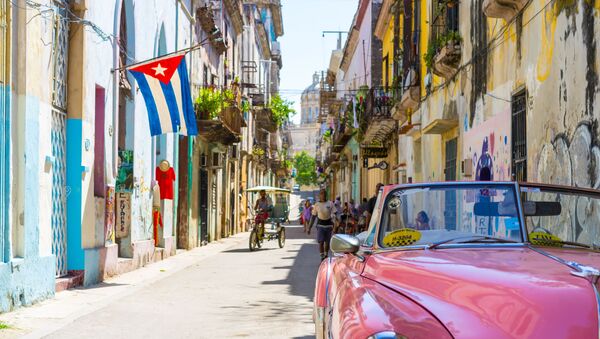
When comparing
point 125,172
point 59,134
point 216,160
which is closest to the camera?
point 59,134

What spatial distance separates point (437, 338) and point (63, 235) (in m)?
10.3

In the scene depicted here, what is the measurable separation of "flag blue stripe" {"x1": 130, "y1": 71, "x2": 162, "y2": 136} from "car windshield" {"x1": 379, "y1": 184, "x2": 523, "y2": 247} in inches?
409

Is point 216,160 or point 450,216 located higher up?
point 216,160

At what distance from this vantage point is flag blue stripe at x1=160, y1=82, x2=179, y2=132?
49.9 ft

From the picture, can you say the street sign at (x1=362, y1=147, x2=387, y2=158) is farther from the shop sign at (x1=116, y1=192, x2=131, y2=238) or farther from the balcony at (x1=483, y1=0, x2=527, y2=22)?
the balcony at (x1=483, y1=0, x2=527, y2=22)

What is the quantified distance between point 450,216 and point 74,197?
359 inches

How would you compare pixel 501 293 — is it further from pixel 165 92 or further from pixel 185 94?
pixel 185 94

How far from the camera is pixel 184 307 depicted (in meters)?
10.4

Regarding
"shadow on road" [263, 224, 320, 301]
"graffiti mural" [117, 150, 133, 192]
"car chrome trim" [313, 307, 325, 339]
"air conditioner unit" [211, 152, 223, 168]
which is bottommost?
"shadow on road" [263, 224, 320, 301]

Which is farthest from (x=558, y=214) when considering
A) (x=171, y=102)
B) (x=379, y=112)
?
(x=379, y=112)

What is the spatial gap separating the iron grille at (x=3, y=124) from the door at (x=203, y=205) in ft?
55.8

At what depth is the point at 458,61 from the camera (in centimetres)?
1567

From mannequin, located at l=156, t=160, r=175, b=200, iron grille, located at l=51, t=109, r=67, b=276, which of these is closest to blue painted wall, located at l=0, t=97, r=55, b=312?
iron grille, located at l=51, t=109, r=67, b=276

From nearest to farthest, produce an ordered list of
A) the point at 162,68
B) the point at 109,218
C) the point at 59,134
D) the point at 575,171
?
the point at 575,171
the point at 59,134
the point at 109,218
the point at 162,68
